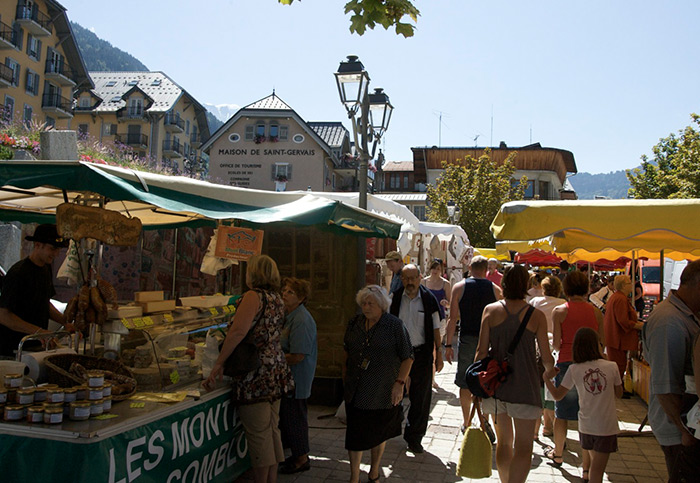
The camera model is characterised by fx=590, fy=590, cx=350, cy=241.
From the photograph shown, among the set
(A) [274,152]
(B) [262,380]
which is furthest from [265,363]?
(A) [274,152]

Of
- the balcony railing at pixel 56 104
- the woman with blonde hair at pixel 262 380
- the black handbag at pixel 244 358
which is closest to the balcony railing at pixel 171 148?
the balcony railing at pixel 56 104

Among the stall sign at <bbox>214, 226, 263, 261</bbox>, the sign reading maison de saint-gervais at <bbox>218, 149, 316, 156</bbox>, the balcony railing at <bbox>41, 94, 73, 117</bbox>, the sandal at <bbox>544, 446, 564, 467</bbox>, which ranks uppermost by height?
the balcony railing at <bbox>41, 94, 73, 117</bbox>

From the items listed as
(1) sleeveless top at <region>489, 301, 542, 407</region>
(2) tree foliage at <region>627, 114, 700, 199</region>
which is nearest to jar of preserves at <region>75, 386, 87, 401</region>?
(1) sleeveless top at <region>489, 301, 542, 407</region>

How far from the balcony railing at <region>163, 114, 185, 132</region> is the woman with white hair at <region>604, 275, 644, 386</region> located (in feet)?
173

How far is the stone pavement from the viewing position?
5.15 metres

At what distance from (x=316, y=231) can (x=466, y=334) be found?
2471 millimetres

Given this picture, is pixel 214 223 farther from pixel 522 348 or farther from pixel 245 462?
pixel 522 348

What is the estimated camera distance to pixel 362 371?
4.61m

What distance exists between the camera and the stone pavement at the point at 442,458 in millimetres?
5152

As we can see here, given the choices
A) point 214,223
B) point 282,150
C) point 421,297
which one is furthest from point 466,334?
point 282,150

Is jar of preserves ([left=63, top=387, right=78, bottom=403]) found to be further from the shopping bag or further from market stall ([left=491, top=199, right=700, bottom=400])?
market stall ([left=491, top=199, right=700, bottom=400])

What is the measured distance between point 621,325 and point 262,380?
5275 millimetres

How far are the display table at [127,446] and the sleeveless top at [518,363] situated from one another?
2107 millimetres

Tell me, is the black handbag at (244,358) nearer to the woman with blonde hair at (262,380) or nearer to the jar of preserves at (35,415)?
the woman with blonde hair at (262,380)
